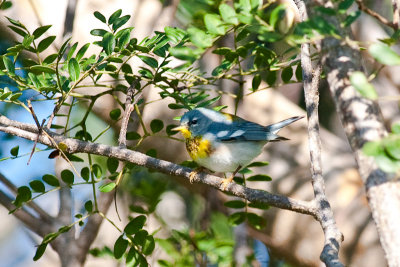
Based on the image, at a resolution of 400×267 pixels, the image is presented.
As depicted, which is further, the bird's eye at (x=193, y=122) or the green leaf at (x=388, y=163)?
the bird's eye at (x=193, y=122)

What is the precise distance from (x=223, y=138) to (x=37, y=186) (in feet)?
2.48

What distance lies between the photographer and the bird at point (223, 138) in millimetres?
1997

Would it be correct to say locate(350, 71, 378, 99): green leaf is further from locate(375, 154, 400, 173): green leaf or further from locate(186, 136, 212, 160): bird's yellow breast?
locate(186, 136, 212, 160): bird's yellow breast

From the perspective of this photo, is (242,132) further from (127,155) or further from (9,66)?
(9,66)

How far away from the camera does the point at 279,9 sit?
1003 millimetres

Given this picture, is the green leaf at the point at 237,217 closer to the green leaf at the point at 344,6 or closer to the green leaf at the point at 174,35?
the green leaf at the point at 174,35

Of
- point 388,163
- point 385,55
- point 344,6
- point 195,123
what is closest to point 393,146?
point 388,163

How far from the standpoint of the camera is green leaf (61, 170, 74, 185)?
5.96 feet

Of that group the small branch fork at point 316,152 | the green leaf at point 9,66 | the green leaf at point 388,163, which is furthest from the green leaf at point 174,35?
the green leaf at point 388,163

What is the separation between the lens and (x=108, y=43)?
1.42m

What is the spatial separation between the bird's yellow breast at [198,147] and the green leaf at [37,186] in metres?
0.57

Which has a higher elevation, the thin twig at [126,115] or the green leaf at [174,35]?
the green leaf at [174,35]

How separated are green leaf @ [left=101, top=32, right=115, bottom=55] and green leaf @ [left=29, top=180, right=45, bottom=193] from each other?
607 millimetres

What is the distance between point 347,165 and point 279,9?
64.8 inches
